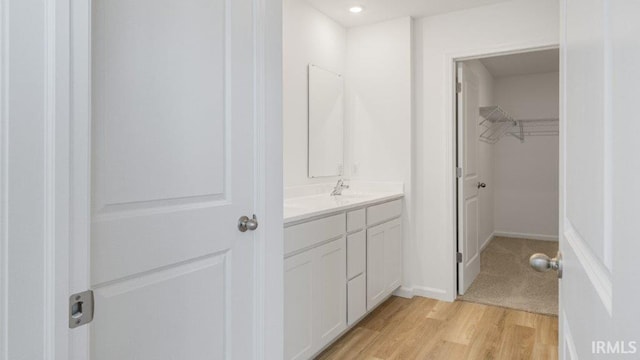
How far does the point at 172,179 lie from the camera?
46.7 inches

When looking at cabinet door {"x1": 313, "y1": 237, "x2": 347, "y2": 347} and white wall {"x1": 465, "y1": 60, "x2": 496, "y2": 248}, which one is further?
white wall {"x1": 465, "y1": 60, "x2": 496, "y2": 248}

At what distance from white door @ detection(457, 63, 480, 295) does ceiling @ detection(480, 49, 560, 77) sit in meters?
1.17

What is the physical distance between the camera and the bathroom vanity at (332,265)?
2061 mm

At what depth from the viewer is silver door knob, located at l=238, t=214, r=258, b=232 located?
1.41 meters

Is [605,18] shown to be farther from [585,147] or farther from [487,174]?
[487,174]

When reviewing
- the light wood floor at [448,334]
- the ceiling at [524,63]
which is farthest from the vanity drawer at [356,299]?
the ceiling at [524,63]

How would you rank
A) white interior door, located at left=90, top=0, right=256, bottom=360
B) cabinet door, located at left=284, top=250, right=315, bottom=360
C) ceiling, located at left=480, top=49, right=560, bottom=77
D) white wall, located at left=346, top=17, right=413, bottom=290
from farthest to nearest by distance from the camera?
ceiling, located at left=480, top=49, right=560, bottom=77
white wall, located at left=346, top=17, right=413, bottom=290
cabinet door, located at left=284, top=250, right=315, bottom=360
white interior door, located at left=90, top=0, right=256, bottom=360

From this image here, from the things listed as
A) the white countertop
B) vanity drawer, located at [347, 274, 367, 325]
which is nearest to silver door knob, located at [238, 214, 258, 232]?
the white countertop

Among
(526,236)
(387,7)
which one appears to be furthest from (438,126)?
(526,236)

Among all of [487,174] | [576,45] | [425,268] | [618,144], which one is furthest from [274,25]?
[487,174]

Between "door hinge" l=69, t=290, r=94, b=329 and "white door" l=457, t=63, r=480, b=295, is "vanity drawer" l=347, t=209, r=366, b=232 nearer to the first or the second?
"white door" l=457, t=63, r=480, b=295

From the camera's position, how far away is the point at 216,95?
52.2 inches

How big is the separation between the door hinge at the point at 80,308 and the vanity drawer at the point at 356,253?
182 centimetres

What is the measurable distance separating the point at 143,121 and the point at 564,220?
3.61 ft
